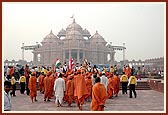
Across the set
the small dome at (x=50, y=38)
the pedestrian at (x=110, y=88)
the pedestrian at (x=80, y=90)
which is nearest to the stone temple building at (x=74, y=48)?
the small dome at (x=50, y=38)

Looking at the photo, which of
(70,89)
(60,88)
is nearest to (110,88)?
(70,89)

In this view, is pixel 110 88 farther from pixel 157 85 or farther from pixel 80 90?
pixel 157 85

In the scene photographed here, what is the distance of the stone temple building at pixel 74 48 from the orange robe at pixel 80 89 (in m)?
50.8

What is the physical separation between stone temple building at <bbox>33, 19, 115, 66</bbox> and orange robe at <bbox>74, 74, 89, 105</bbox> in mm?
50755

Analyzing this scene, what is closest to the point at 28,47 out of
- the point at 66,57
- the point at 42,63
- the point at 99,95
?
the point at 42,63

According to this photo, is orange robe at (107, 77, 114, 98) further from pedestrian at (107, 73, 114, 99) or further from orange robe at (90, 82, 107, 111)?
orange robe at (90, 82, 107, 111)

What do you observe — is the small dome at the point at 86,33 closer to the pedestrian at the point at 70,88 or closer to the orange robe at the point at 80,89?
the pedestrian at the point at 70,88

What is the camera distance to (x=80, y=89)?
10656 millimetres

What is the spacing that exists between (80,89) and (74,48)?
5232 cm

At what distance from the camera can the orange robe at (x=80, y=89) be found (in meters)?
10.6

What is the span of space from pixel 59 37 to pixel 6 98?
66689 millimetres

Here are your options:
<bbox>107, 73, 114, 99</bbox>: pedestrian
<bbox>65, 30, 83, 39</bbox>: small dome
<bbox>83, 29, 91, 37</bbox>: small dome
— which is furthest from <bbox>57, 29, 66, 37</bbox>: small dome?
<bbox>107, 73, 114, 99</bbox>: pedestrian

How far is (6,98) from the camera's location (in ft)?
19.9

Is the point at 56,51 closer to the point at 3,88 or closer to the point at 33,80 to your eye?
the point at 33,80
